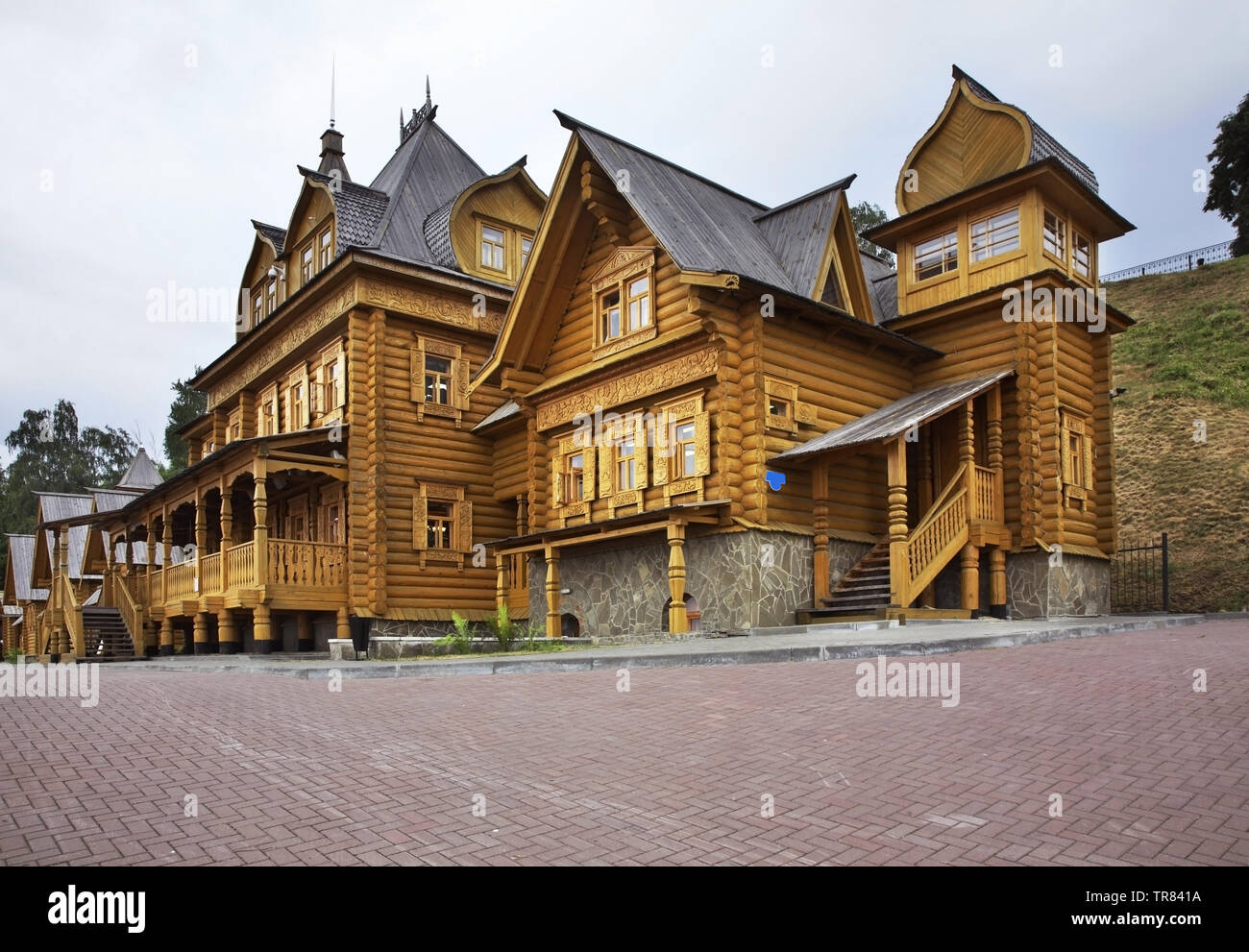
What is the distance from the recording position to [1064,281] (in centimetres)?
2189

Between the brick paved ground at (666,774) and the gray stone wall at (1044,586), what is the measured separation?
993cm

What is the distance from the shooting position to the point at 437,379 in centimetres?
2788

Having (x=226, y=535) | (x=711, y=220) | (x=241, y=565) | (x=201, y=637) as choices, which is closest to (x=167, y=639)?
(x=201, y=637)

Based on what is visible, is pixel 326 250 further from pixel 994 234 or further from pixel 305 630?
pixel 994 234

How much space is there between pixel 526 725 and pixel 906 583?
35.1 feet

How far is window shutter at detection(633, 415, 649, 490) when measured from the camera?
21.7 meters

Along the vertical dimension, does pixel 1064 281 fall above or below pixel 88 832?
above

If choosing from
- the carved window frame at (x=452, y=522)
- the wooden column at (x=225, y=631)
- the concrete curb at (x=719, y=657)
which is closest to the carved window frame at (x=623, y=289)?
the carved window frame at (x=452, y=522)

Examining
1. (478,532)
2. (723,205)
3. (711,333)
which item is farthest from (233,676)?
(723,205)

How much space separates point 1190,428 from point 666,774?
33.7 m

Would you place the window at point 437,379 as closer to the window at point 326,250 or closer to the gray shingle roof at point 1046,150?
the window at point 326,250

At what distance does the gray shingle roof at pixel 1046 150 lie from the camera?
72.5 feet

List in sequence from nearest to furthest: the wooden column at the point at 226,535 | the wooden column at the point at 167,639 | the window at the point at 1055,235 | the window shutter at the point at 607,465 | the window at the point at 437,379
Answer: the window at the point at 1055,235, the window shutter at the point at 607,465, the wooden column at the point at 226,535, the window at the point at 437,379, the wooden column at the point at 167,639
